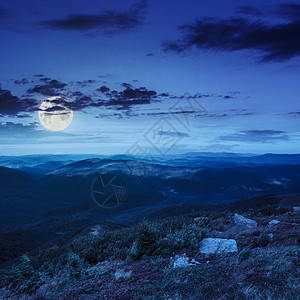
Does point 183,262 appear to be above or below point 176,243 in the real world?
above

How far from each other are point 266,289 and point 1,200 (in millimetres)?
145577

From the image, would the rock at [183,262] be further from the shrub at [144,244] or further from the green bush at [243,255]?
the shrub at [144,244]

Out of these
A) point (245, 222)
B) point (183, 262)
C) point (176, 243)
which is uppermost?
point (183, 262)

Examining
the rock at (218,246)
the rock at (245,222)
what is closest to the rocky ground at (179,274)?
the rock at (218,246)

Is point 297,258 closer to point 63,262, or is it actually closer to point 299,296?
point 299,296

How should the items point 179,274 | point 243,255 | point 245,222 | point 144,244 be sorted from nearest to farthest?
point 179,274 → point 243,255 → point 144,244 → point 245,222

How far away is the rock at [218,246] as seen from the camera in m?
5.91

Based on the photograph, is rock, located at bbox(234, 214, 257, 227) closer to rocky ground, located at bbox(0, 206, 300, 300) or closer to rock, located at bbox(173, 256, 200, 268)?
rocky ground, located at bbox(0, 206, 300, 300)

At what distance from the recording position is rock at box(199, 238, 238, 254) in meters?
5.91

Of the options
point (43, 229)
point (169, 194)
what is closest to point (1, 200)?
point (43, 229)

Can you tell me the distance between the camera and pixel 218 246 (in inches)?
242

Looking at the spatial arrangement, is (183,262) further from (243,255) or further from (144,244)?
(144,244)

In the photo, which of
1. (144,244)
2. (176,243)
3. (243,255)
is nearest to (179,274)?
(243,255)

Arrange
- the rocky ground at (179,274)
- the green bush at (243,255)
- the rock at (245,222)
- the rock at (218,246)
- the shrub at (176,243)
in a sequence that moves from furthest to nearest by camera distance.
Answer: the rock at (245,222)
the shrub at (176,243)
the rock at (218,246)
the green bush at (243,255)
the rocky ground at (179,274)
